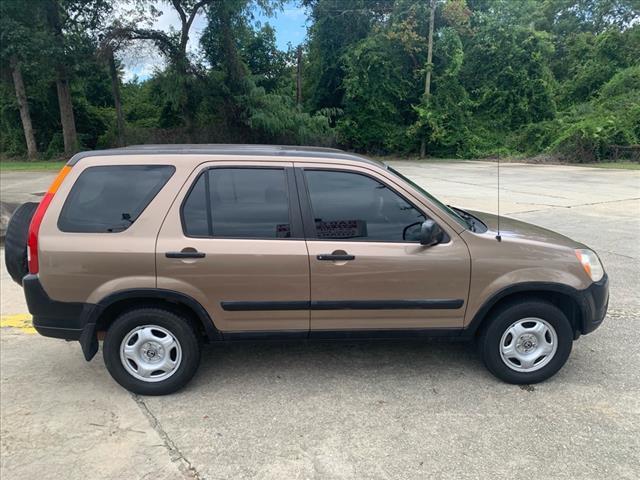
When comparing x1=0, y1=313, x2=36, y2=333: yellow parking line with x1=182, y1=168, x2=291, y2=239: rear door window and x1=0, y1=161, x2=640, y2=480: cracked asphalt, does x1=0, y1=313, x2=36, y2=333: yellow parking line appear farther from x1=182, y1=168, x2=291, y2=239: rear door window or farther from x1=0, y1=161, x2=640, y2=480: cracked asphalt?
x1=182, y1=168, x2=291, y2=239: rear door window

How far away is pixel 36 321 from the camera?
3.37 m

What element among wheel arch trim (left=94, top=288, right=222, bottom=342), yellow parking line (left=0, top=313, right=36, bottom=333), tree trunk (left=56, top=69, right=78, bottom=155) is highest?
tree trunk (left=56, top=69, right=78, bottom=155)

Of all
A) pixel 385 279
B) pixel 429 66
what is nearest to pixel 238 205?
pixel 385 279

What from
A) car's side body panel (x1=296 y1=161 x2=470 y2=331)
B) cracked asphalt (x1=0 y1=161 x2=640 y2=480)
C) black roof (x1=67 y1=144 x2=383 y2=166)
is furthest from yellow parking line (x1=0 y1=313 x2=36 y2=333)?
car's side body panel (x1=296 y1=161 x2=470 y2=331)

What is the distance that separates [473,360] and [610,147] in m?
27.1

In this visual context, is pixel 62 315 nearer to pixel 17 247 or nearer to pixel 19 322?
pixel 17 247

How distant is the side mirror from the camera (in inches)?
127

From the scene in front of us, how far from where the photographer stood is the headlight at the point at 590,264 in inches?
135

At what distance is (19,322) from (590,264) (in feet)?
16.9

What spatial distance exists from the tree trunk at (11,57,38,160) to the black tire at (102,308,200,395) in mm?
28580

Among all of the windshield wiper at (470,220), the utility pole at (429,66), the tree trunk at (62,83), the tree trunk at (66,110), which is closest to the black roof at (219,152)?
the windshield wiper at (470,220)

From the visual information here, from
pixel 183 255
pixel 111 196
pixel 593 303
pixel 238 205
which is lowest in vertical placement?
pixel 593 303

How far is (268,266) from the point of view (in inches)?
128

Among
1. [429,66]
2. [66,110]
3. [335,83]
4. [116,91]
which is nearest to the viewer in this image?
[66,110]
